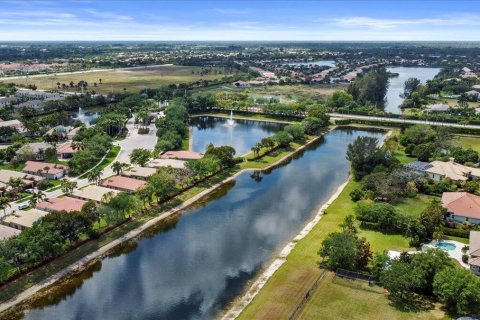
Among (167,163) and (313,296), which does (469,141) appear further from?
(313,296)

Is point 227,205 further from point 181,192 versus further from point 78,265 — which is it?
point 78,265

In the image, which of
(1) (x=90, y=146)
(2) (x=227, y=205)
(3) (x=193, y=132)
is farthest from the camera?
(3) (x=193, y=132)

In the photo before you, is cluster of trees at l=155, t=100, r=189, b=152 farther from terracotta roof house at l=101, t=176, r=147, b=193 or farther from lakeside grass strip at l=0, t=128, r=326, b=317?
lakeside grass strip at l=0, t=128, r=326, b=317

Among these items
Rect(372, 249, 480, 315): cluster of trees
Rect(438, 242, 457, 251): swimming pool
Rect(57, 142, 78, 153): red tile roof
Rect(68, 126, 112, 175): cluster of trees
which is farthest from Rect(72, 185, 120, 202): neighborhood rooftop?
Rect(438, 242, 457, 251): swimming pool

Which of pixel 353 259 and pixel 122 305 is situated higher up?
pixel 353 259

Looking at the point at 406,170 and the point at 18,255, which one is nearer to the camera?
the point at 18,255

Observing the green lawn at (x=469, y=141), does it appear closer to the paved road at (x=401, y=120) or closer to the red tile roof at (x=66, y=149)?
the paved road at (x=401, y=120)

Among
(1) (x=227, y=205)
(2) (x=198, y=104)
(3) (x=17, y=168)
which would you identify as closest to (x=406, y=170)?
(1) (x=227, y=205)
